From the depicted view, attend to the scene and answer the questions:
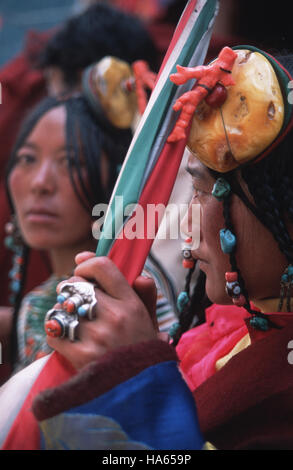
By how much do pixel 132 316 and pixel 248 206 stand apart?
27 centimetres

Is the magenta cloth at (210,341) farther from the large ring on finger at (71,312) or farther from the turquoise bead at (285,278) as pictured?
the large ring on finger at (71,312)

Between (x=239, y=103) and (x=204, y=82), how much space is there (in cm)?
6

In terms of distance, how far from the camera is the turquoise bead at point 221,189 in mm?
874

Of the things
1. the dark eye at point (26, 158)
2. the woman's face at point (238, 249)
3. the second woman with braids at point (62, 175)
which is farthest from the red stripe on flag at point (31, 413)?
the dark eye at point (26, 158)

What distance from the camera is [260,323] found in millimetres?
A: 933

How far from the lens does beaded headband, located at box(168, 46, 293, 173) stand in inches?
31.5

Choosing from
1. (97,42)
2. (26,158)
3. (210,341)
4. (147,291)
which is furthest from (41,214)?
(97,42)

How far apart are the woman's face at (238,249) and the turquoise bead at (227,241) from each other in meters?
0.02

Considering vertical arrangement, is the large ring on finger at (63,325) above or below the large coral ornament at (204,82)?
below

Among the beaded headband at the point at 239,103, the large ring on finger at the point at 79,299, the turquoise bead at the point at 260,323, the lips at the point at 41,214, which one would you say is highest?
the beaded headband at the point at 239,103

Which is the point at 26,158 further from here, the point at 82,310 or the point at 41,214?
the point at 82,310

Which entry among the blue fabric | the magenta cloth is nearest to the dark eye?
the magenta cloth

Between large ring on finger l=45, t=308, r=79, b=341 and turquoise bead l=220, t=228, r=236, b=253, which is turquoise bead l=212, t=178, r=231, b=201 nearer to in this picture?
turquoise bead l=220, t=228, r=236, b=253

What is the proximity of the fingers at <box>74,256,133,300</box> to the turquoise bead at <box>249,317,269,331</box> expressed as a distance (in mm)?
258
